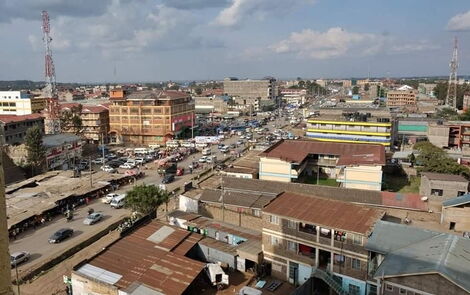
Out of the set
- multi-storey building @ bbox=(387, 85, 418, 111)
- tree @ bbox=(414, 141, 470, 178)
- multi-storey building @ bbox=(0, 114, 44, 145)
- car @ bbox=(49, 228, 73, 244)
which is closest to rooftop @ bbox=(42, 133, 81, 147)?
multi-storey building @ bbox=(0, 114, 44, 145)

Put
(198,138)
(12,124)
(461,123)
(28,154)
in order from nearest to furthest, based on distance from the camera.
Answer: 1. (28,154)
2. (12,124)
3. (461,123)
4. (198,138)

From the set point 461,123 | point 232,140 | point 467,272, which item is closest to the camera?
point 467,272

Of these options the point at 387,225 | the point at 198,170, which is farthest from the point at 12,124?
the point at 387,225

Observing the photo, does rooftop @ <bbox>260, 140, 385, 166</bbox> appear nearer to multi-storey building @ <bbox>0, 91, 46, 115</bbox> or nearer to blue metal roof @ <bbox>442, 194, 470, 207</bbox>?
blue metal roof @ <bbox>442, 194, 470, 207</bbox>

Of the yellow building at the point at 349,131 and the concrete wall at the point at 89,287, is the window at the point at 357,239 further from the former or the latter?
the yellow building at the point at 349,131

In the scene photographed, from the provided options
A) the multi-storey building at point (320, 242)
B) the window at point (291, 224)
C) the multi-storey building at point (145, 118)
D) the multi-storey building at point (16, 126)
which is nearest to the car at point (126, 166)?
the multi-storey building at point (16, 126)

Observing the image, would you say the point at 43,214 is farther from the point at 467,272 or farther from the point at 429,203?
the point at 429,203
